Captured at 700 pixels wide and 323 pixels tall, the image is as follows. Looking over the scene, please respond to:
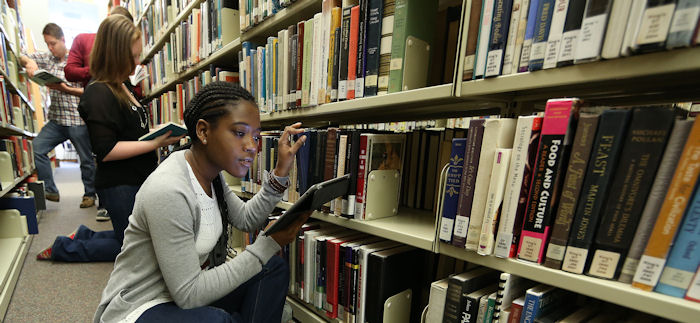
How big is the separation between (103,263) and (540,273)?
2.39 m

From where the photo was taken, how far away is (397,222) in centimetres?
93

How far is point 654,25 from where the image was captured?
17.1 inches

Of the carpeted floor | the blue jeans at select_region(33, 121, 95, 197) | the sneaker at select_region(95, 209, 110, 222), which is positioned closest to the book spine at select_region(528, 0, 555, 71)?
the carpeted floor

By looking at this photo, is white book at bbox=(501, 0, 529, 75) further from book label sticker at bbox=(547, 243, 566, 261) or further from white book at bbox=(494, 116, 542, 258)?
book label sticker at bbox=(547, 243, 566, 261)

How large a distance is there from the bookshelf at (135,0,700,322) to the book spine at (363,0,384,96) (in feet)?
0.15

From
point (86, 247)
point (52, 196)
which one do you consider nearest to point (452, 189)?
point (86, 247)

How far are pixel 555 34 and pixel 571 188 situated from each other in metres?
0.28

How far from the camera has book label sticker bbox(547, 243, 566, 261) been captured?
556 mm

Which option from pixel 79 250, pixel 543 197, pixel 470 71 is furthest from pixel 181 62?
pixel 543 197

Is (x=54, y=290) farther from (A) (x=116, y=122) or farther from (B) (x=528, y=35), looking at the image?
(B) (x=528, y=35)

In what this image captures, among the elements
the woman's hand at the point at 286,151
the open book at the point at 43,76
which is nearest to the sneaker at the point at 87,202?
the open book at the point at 43,76

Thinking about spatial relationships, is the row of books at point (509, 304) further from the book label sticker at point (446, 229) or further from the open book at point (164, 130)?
the open book at point (164, 130)

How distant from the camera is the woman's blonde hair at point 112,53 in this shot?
1.46 m

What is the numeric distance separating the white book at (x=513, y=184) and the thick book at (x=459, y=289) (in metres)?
0.11
